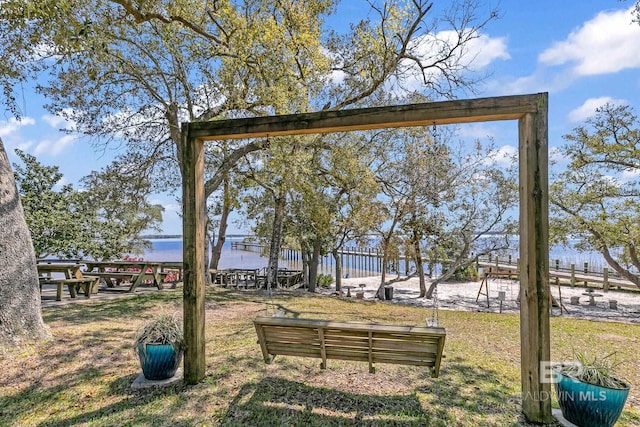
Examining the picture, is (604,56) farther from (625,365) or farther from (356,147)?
(625,365)

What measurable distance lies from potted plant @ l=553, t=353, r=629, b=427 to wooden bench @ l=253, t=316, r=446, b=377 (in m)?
0.88

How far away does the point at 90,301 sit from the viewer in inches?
284

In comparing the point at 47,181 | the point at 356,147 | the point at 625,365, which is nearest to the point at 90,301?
the point at 47,181

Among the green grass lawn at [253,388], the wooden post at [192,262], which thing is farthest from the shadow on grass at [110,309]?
the wooden post at [192,262]

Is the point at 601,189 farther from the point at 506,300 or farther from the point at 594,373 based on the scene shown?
the point at 594,373

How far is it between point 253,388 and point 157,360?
0.92m

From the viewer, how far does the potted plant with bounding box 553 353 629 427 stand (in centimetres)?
236

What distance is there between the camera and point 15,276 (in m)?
4.07

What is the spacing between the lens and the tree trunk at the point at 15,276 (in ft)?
13.0

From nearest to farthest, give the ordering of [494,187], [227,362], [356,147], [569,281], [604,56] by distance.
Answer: [227,362]
[604,56]
[356,147]
[494,187]
[569,281]

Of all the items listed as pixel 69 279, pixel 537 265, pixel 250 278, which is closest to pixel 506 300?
pixel 250 278

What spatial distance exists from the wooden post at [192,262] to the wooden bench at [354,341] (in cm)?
59

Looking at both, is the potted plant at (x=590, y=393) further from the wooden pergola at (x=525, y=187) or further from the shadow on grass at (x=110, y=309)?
the shadow on grass at (x=110, y=309)

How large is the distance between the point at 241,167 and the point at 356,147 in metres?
3.65
